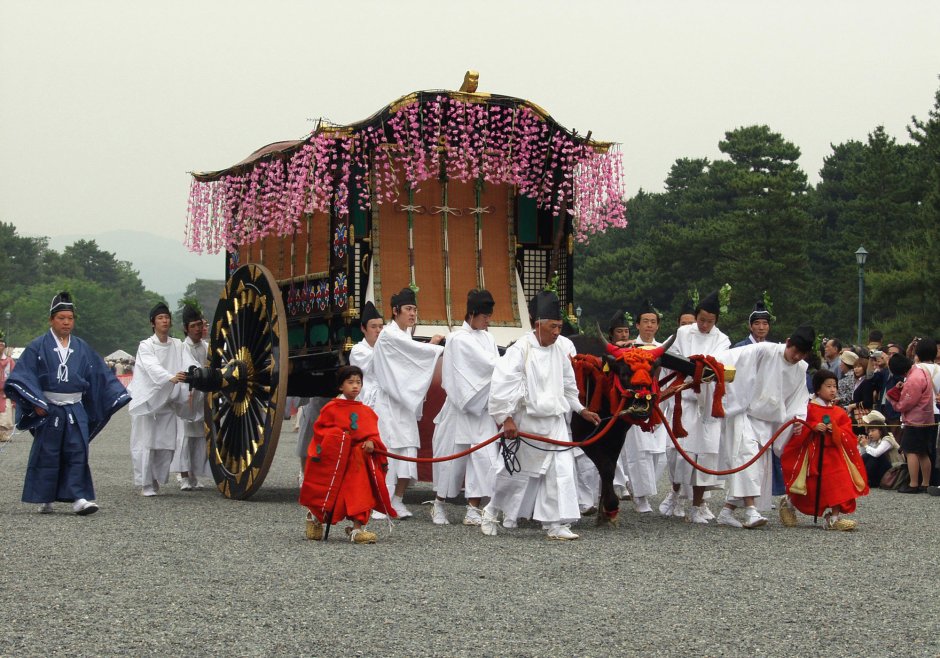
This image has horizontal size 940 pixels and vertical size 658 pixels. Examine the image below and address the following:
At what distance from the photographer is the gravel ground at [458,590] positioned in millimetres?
5145

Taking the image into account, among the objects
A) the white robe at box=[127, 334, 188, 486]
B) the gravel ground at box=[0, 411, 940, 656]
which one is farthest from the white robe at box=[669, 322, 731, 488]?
the white robe at box=[127, 334, 188, 486]

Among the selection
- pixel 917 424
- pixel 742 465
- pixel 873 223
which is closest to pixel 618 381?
pixel 742 465

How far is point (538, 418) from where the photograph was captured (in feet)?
28.4

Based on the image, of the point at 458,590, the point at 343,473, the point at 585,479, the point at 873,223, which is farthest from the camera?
the point at 873,223

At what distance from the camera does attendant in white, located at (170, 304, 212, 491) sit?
12133mm

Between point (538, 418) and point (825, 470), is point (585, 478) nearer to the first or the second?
point (538, 418)

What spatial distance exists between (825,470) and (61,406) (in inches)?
232

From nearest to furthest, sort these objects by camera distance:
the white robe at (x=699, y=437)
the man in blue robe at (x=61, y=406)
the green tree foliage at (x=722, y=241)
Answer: the white robe at (x=699, y=437)
the man in blue robe at (x=61, y=406)
the green tree foliage at (x=722, y=241)

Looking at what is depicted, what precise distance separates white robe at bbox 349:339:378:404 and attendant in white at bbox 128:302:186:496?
2.05 m

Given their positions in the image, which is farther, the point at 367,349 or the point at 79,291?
the point at 79,291

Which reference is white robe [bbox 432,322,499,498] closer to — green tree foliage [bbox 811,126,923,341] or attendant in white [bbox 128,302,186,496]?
attendant in white [bbox 128,302,186,496]

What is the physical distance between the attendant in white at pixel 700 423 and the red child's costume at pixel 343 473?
241cm

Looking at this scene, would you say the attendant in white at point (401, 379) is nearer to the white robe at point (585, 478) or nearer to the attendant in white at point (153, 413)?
the white robe at point (585, 478)

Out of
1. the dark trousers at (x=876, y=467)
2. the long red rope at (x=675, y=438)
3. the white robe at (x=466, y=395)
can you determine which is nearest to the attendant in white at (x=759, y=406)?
the long red rope at (x=675, y=438)
